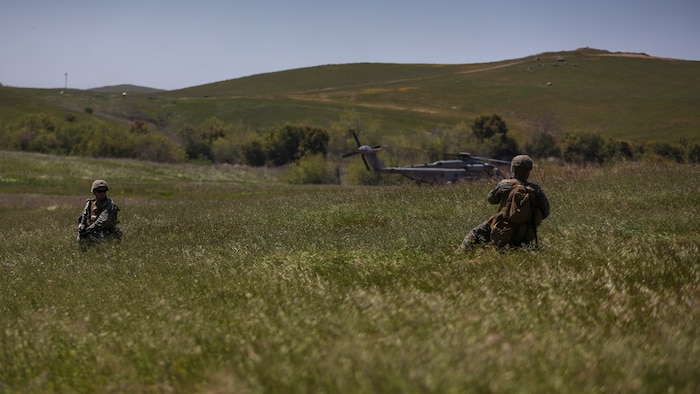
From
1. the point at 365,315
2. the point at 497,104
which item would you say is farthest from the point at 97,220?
the point at 497,104

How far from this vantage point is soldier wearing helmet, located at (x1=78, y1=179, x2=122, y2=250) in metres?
15.6

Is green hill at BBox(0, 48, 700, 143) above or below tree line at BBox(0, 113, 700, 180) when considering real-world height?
above

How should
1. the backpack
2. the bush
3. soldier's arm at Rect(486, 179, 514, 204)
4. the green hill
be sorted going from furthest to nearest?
the green hill → the bush → soldier's arm at Rect(486, 179, 514, 204) → the backpack

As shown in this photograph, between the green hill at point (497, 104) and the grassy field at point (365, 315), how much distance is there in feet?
348

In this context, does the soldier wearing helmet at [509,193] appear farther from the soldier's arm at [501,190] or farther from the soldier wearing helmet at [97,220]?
the soldier wearing helmet at [97,220]

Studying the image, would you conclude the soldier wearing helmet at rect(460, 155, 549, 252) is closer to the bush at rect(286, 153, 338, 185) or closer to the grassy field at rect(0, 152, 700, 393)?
the grassy field at rect(0, 152, 700, 393)

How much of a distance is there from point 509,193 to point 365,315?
5.85 meters

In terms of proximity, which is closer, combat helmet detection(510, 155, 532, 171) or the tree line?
combat helmet detection(510, 155, 532, 171)

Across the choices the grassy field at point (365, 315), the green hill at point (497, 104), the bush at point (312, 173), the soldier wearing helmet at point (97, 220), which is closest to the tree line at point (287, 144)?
the bush at point (312, 173)

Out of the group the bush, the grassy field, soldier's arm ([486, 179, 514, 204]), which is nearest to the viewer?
the grassy field

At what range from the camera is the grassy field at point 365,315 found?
4496 millimetres

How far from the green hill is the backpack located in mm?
105789

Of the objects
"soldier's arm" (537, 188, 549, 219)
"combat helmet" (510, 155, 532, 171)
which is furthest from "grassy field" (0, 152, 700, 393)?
"combat helmet" (510, 155, 532, 171)

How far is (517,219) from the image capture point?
11.0 meters
